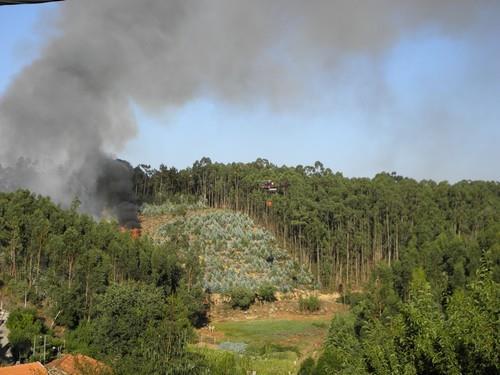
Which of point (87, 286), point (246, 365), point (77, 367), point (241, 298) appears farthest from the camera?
point (241, 298)

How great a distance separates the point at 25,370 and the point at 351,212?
51.1 metres

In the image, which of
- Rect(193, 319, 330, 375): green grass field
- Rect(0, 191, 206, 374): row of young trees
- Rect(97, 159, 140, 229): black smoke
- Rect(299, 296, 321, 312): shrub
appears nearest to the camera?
Rect(0, 191, 206, 374): row of young trees

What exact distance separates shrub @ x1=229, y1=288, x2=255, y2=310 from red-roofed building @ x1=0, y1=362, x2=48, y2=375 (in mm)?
33170

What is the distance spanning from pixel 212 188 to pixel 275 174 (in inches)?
360

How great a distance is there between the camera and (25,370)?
2484 cm

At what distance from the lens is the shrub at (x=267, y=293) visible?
5963 centimetres

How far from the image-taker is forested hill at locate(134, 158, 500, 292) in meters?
68.2

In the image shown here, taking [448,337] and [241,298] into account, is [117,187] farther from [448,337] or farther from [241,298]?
[448,337]

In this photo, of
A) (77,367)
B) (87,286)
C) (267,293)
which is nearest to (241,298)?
(267,293)

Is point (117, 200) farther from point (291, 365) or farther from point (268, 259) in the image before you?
point (291, 365)

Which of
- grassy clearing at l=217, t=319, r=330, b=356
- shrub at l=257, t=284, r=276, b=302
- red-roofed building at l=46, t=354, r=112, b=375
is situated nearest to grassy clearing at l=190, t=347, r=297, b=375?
grassy clearing at l=217, t=319, r=330, b=356

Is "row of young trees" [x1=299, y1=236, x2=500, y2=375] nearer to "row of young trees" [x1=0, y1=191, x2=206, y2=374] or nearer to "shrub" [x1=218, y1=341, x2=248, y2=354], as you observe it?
"row of young trees" [x1=0, y1=191, x2=206, y2=374]

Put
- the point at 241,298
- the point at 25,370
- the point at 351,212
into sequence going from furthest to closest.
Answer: the point at 351,212, the point at 241,298, the point at 25,370

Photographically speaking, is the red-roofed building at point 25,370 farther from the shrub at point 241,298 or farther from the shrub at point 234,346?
the shrub at point 241,298
